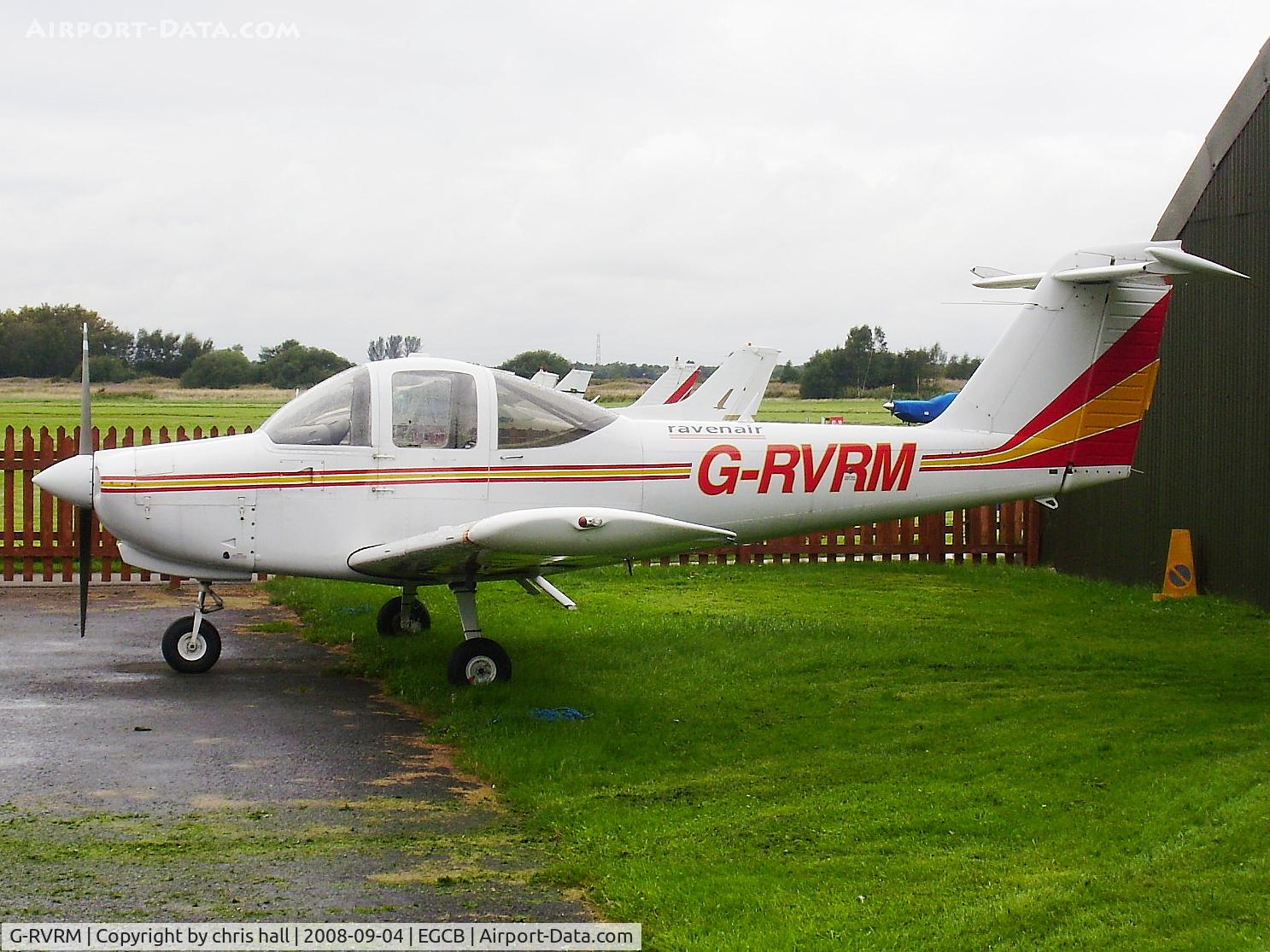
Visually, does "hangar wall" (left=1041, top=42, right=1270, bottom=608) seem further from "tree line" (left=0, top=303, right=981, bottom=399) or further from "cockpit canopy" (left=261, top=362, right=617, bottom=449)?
"tree line" (left=0, top=303, right=981, bottom=399)

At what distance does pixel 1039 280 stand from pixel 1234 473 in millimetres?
3450

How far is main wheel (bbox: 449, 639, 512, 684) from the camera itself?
8.49 meters

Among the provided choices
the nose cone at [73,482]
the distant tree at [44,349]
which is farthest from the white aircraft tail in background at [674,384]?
the distant tree at [44,349]

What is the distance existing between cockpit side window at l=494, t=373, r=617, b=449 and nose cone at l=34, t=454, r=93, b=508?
8.83ft

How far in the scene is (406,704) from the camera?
8359mm

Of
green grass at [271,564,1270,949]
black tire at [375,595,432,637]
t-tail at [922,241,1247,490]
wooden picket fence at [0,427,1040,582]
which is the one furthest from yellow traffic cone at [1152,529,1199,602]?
black tire at [375,595,432,637]

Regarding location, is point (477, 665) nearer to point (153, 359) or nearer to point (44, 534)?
point (44, 534)

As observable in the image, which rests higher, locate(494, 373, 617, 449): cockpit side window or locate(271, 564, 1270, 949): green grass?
locate(494, 373, 617, 449): cockpit side window

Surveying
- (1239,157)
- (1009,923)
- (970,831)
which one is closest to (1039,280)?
(1239,157)

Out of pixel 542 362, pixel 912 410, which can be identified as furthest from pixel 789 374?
pixel 912 410

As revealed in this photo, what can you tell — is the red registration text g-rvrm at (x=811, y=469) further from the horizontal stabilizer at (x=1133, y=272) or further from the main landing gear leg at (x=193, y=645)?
the main landing gear leg at (x=193, y=645)

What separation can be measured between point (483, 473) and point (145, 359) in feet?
128

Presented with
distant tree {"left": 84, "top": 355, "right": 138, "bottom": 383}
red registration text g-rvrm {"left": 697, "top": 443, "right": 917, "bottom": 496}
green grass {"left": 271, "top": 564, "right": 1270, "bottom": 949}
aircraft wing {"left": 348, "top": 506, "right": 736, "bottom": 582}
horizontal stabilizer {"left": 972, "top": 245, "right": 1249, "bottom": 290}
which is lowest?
green grass {"left": 271, "top": 564, "right": 1270, "bottom": 949}

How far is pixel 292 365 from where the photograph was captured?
4538cm
